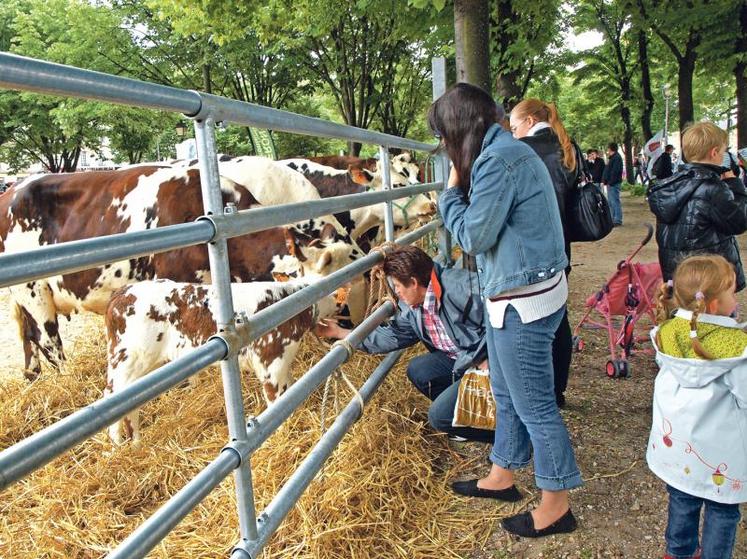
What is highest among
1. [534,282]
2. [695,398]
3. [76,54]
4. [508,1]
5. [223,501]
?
[76,54]

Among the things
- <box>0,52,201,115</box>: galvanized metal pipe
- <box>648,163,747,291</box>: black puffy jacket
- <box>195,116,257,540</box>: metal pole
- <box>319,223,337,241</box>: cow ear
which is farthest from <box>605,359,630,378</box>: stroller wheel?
<box>0,52,201,115</box>: galvanized metal pipe

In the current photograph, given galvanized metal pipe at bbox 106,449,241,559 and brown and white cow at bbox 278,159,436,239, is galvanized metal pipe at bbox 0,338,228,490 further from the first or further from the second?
brown and white cow at bbox 278,159,436,239

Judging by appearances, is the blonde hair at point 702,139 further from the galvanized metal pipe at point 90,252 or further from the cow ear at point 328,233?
the galvanized metal pipe at point 90,252

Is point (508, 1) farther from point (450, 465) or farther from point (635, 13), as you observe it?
point (450, 465)

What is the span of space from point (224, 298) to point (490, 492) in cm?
178

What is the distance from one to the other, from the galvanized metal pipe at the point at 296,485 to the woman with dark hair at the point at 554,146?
44.4 inches

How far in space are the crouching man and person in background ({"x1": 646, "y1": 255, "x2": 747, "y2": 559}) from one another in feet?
2.75

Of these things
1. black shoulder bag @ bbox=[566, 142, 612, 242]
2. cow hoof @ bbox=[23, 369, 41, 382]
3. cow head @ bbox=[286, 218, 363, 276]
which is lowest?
cow hoof @ bbox=[23, 369, 41, 382]

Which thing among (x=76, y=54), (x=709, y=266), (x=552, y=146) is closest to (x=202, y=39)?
(x=76, y=54)

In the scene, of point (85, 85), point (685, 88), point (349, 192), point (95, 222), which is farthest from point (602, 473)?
point (685, 88)

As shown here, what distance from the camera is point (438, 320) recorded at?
297 cm

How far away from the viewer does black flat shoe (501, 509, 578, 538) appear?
2.59 metres

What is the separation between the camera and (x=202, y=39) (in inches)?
591

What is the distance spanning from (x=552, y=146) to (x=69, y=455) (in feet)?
9.44
